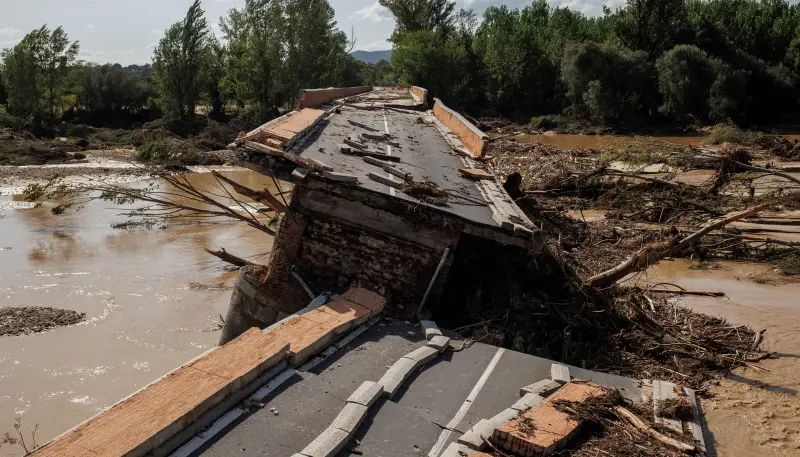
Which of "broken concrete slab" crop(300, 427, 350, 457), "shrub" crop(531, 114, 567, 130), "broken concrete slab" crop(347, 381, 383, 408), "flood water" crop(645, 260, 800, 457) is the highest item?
"shrub" crop(531, 114, 567, 130)

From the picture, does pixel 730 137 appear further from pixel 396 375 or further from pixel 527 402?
pixel 396 375

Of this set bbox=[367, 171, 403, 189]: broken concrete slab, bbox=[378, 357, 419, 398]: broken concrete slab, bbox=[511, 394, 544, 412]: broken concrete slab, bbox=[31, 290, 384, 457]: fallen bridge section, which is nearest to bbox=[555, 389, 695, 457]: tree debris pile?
bbox=[511, 394, 544, 412]: broken concrete slab

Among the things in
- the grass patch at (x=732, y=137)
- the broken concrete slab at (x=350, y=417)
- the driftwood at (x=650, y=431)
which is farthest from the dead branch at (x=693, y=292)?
the grass patch at (x=732, y=137)

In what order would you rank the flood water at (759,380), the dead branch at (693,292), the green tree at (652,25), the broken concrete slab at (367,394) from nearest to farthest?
the broken concrete slab at (367,394) < the flood water at (759,380) < the dead branch at (693,292) < the green tree at (652,25)

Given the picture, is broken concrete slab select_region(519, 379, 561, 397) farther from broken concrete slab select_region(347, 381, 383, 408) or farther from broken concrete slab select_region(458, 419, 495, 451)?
broken concrete slab select_region(347, 381, 383, 408)

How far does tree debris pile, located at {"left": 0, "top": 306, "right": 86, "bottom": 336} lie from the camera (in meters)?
10.3

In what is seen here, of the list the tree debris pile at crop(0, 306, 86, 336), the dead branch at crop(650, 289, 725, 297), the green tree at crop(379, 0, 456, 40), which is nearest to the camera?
the dead branch at crop(650, 289, 725, 297)

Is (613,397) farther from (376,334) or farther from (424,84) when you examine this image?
(424,84)

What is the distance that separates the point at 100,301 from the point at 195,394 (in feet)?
28.9

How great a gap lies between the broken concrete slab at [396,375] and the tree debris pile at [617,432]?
122 centimetres

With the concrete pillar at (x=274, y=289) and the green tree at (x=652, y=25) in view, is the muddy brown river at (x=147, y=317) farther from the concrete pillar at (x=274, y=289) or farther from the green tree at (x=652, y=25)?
the green tree at (x=652, y=25)

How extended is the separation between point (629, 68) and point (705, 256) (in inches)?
1285

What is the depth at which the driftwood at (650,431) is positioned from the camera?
4445mm

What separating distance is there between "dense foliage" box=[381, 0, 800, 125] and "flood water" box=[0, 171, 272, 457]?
3090 centimetres
